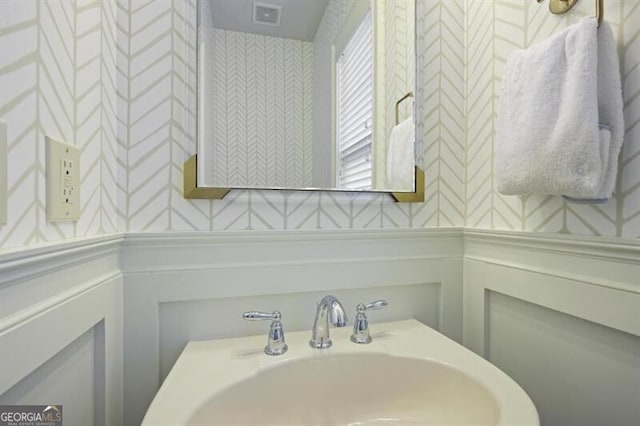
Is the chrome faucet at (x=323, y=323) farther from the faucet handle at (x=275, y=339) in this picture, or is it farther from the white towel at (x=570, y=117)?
the white towel at (x=570, y=117)

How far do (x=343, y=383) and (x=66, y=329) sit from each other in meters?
0.53

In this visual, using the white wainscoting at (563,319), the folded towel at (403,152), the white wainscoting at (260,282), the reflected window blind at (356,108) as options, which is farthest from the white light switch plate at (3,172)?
the white wainscoting at (563,319)

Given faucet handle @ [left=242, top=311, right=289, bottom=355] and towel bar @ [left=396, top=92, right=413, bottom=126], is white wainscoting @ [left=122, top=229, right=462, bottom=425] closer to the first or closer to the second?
faucet handle @ [left=242, top=311, right=289, bottom=355]

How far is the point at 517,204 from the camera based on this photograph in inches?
32.5

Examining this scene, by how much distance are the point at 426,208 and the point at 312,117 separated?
1.39 feet

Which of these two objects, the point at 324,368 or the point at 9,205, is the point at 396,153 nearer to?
the point at 324,368

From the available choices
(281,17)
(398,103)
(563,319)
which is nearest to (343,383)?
(563,319)

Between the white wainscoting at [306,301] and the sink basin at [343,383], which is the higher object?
the white wainscoting at [306,301]

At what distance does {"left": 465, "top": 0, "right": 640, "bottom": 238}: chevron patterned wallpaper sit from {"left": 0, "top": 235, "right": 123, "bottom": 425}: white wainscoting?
0.94 metres

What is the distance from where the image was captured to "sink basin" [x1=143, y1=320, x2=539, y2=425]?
0.61 m

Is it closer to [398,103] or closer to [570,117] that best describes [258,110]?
[398,103]

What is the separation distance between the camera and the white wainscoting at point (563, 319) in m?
0.60

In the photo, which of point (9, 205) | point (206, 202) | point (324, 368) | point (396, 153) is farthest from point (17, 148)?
point (396, 153)

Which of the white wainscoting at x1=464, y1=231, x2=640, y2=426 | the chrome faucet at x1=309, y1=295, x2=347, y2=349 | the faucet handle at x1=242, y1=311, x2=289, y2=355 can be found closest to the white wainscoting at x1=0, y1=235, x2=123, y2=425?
the faucet handle at x1=242, y1=311, x2=289, y2=355
